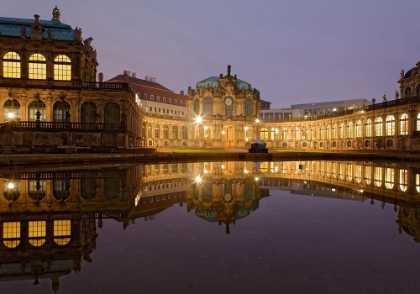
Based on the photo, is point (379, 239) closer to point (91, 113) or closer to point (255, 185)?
point (255, 185)

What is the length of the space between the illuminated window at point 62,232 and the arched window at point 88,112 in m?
36.8

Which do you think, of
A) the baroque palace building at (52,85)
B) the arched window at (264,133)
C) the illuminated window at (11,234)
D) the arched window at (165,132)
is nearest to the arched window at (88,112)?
the baroque palace building at (52,85)

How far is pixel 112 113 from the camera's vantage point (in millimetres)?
42688

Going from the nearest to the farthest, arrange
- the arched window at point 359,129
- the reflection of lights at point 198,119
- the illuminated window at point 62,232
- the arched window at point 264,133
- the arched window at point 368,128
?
the illuminated window at point 62,232 < the arched window at point 368,128 < the arched window at point 359,129 < the reflection of lights at point 198,119 < the arched window at point 264,133

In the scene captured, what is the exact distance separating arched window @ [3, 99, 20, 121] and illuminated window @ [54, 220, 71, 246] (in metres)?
40.4

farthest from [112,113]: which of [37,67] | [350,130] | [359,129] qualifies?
[350,130]

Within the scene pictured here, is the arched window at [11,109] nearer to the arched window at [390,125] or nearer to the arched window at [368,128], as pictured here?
the arched window at [390,125]

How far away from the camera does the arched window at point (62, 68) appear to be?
43.9 metres

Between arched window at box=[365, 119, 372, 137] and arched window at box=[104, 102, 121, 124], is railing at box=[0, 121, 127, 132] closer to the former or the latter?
arched window at box=[104, 102, 121, 124]

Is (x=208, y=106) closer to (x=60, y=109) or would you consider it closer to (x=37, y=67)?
(x=60, y=109)

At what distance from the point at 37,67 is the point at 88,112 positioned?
10066 mm

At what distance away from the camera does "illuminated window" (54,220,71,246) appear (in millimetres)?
6523

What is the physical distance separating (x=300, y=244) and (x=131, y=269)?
348 centimetres

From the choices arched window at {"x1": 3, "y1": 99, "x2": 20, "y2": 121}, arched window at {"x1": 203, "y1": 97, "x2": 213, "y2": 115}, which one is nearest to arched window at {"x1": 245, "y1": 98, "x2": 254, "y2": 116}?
arched window at {"x1": 203, "y1": 97, "x2": 213, "y2": 115}
